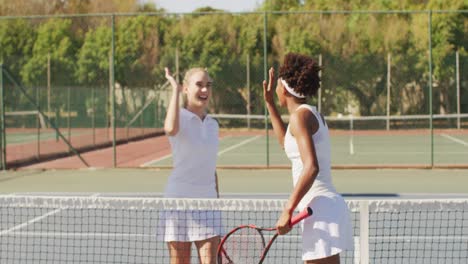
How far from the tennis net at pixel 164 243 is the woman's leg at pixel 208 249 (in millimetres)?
159

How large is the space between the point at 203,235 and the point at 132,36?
23.9m

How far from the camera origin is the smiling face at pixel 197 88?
432cm

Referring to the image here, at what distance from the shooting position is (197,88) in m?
4.33

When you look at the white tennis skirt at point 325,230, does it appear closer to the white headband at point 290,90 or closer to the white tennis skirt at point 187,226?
the white headband at point 290,90

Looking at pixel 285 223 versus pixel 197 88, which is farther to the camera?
pixel 197 88

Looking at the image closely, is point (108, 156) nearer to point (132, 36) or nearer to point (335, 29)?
point (132, 36)

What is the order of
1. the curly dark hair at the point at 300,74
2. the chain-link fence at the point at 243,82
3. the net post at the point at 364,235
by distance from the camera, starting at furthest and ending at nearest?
the chain-link fence at the point at 243,82, the net post at the point at 364,235, the curly dark hair at the point at 300,74

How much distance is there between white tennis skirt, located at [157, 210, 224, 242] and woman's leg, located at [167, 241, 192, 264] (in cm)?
4

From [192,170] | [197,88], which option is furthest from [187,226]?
[197,88]

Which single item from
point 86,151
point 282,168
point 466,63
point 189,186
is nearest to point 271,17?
point 466,63

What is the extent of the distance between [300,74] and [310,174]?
1.59 ft

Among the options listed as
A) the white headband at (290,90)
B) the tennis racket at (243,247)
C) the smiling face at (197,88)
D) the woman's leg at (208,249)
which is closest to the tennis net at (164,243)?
the woman's leg at (208,249)

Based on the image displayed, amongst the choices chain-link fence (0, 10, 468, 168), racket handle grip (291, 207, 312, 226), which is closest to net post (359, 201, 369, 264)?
racket handle grip (291, 207, 312, 226)

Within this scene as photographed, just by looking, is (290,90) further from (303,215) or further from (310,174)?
(303,215)
